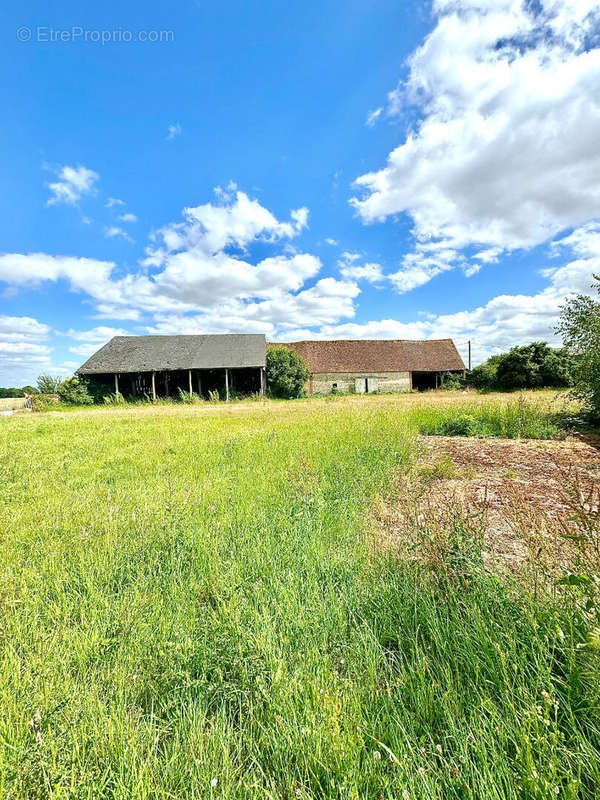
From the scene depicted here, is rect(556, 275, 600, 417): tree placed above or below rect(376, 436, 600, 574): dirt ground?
above

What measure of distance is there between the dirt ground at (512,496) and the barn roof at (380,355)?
31227mm

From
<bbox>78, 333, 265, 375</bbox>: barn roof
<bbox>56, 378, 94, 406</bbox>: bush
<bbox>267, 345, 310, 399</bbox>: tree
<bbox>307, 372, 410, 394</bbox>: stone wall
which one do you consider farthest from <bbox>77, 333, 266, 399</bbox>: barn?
<bbox>307, 372, 410, 394</bbox>: stone wall

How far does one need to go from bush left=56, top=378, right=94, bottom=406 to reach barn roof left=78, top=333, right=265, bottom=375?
4.00ft

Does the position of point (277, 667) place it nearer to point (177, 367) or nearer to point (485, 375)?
point (177, 367)

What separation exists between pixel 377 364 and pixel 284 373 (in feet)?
43.9

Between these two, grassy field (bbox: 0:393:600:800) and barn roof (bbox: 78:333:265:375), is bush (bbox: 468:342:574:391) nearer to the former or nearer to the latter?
barn roof (bbox: 78:333:265:375)

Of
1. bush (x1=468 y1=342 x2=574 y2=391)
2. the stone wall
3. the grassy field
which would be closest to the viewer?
the grassy field

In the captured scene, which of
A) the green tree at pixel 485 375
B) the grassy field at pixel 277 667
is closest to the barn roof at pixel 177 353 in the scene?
the green tree at pixel 485 375

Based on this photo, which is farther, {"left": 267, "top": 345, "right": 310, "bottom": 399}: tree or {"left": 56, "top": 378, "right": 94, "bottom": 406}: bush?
{"left": 267, "top": 345, "right": 310, "bottom": 399}: tree

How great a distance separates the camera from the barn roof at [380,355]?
1542 inches

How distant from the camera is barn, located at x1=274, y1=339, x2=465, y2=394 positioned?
3831 centimetres

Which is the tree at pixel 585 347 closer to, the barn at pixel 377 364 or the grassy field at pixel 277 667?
the grassy field at pixel 277 667

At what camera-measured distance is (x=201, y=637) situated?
216 centimetres

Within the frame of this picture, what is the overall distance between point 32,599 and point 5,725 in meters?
1.18
